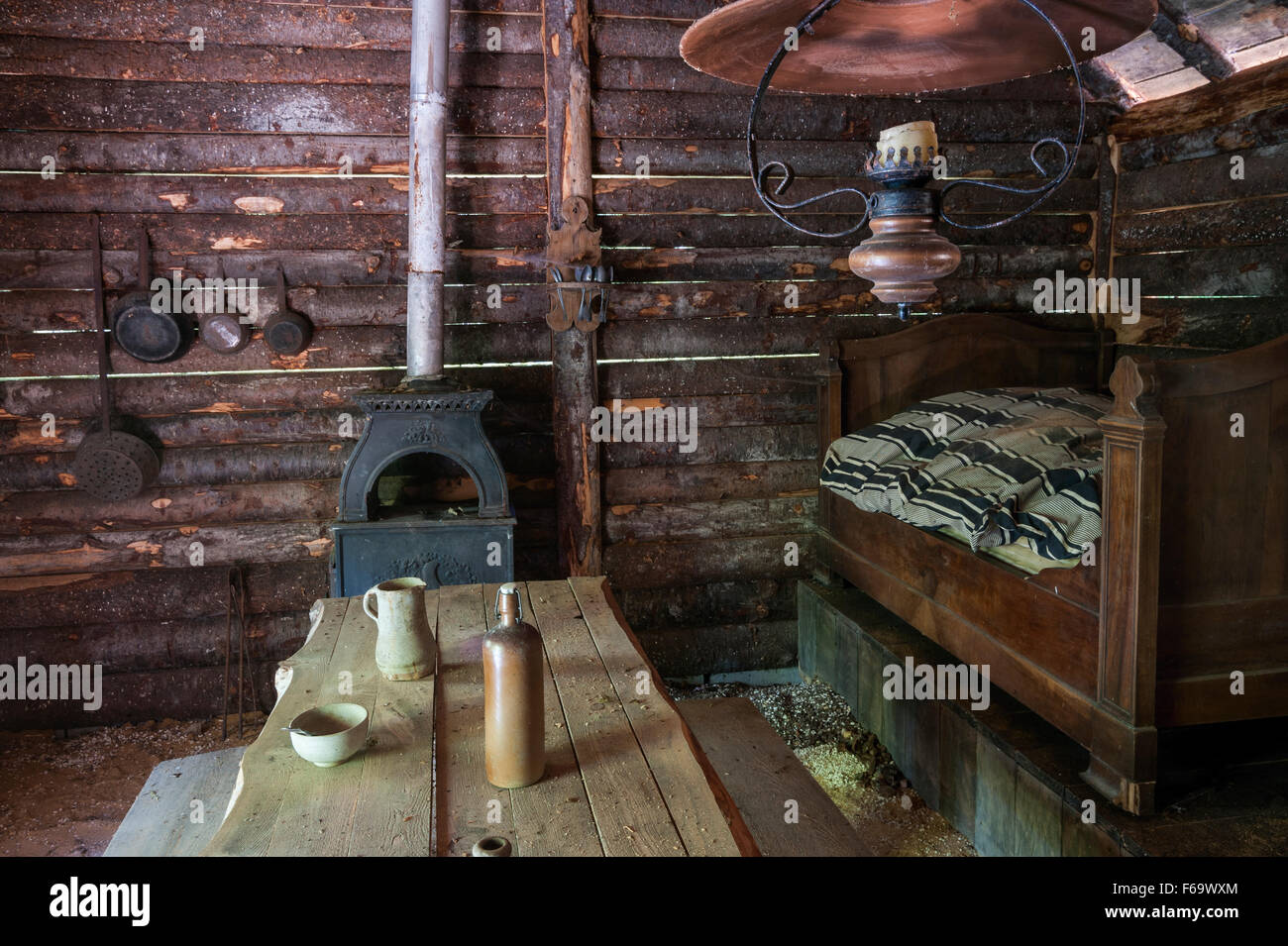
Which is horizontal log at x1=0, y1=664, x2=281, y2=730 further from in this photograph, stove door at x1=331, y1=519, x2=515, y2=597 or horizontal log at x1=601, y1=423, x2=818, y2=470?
horizontal log at x1=601, y1=423, x2=818, y2=470

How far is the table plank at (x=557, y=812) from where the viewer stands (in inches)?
66.2

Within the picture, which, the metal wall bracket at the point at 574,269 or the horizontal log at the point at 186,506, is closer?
the horizontal log at the point at 186,506

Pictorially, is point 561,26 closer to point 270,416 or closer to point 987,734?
point 270,416

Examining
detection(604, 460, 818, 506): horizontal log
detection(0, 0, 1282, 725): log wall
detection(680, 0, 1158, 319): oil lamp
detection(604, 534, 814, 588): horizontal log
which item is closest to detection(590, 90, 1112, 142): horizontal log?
detection(0, 0, 1282, 725): log wall

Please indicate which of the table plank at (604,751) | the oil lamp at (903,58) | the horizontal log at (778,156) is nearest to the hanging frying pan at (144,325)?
Result: the horizontal log at (778,156)

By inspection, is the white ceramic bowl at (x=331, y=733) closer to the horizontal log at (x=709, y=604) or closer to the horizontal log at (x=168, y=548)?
the horizontal log at (x=168, y=548)

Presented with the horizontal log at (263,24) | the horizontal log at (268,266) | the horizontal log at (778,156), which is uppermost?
the horizontal log at (263,24)

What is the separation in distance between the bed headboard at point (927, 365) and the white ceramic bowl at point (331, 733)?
333 centimetres

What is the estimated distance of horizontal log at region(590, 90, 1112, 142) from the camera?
16.0 ft

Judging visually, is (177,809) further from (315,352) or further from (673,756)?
(315,352)

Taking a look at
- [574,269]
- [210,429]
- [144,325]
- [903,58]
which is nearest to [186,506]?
[210,429]

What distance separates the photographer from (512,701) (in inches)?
73.0
